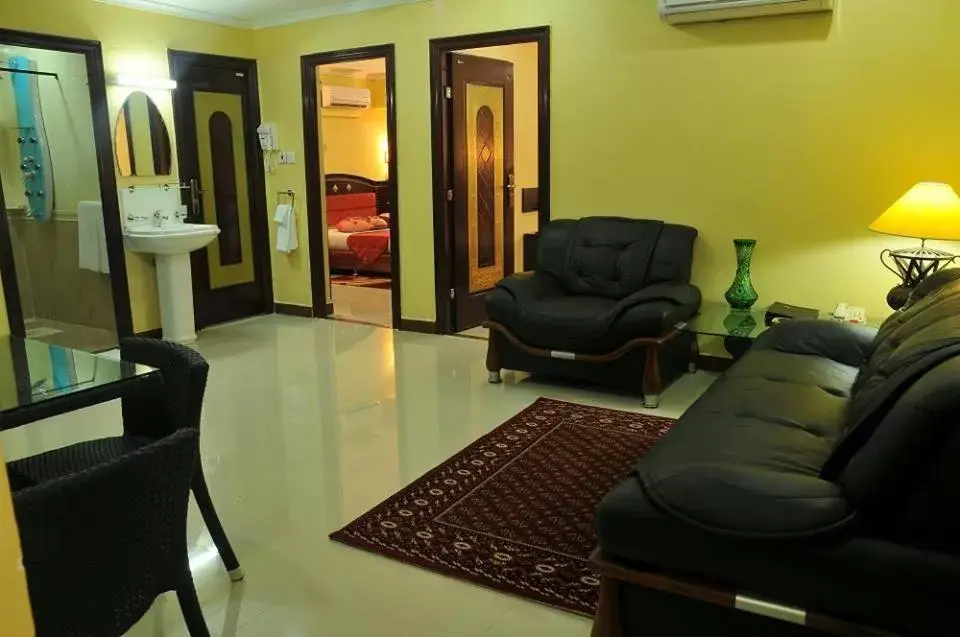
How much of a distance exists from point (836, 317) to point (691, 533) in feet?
8.73

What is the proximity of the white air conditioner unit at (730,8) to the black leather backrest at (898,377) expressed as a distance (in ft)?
6.97

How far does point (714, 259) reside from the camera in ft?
14.9

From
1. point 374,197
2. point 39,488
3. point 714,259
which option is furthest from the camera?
point 374,197

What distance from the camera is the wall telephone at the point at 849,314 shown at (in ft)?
12.7

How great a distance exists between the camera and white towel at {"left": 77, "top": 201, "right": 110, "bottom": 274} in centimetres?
532

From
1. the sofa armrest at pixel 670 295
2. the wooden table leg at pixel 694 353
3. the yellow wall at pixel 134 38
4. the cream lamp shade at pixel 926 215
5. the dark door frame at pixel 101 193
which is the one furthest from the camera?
the yellow wall at pixel 134 38

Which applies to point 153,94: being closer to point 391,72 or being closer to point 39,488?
point 391,72

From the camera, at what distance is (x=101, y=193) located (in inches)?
207

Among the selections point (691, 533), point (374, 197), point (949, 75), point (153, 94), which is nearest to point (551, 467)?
point (691, 533)

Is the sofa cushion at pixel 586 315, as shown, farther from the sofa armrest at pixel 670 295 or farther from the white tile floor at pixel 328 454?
the white tile floor at pixel 328 454

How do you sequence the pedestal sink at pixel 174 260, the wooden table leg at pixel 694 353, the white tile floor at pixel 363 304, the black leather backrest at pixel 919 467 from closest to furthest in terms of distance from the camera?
the black leather backrest at pixel 919 467, the wooden table leg at pixel 694 353, the pedestal sink at pixel 174 260, the white tile floor at pixel 363 304

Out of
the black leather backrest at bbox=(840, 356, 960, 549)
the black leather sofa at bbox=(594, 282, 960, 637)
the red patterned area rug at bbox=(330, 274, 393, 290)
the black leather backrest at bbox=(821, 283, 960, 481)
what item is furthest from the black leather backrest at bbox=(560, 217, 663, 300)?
the red patterned area rug at bbox=(330, 274, 393, 290)

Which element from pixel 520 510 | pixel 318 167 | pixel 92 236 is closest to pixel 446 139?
pixel 318 167

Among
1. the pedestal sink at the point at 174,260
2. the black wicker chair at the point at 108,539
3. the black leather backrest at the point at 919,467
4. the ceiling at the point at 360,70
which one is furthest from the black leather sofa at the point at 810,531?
the ceiling at the point at 360,70
